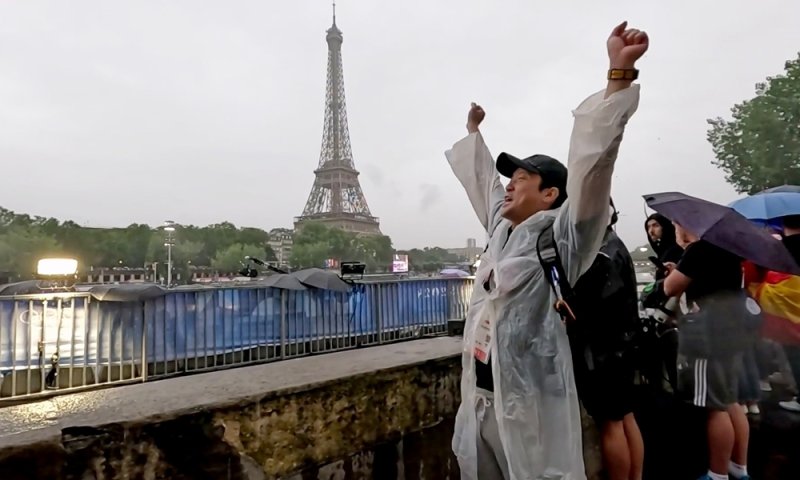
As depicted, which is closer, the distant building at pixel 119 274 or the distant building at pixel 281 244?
the distant building at pixel 119 274

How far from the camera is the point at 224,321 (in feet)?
21.7

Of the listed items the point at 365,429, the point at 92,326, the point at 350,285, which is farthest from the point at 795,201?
the point at 92,326

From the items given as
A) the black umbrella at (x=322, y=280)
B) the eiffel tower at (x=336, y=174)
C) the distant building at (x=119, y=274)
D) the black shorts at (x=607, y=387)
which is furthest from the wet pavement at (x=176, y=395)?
the eiffel tower at (x=336, y=174)

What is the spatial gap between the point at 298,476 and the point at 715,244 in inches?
93.4

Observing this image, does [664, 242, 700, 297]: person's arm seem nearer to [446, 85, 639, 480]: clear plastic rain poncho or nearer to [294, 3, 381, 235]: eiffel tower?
[446, 85, 639, 480]: clear plastic rain poncho

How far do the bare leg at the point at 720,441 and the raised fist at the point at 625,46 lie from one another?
216 cm

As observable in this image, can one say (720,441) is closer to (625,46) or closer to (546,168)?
(546,168)

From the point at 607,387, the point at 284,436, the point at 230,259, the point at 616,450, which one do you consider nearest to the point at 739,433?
the point at 616,450

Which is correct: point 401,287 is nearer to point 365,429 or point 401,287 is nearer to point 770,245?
point 770,245

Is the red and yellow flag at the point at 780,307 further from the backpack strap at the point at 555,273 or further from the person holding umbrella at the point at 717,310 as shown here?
the backpack strap at the point at 555,273

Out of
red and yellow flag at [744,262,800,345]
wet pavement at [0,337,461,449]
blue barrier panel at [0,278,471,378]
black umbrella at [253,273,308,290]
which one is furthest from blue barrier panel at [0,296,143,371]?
red and yellow flag at [744,262,800,345]

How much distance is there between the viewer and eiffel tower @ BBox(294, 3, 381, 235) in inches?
2511

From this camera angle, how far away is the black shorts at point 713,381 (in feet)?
8.23

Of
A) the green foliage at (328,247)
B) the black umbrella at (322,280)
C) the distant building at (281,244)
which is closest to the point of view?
the black umbrella at (322,280)
